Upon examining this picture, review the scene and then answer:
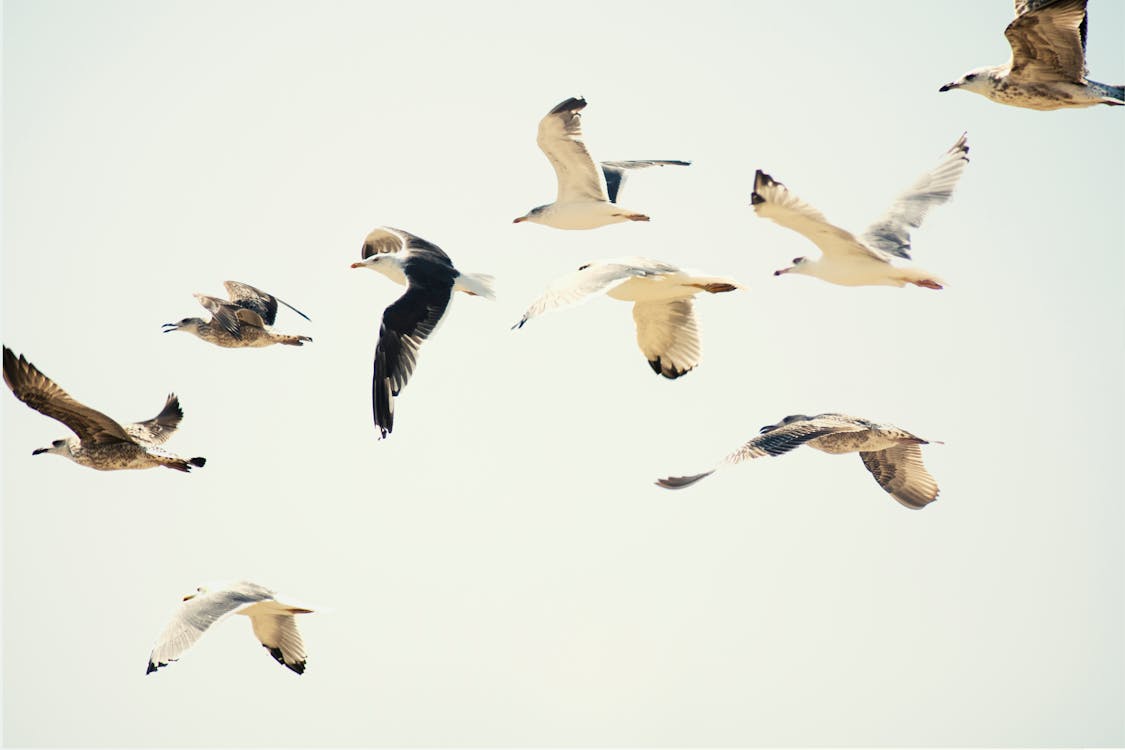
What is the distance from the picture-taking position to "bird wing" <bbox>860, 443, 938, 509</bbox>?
16688 millimetres

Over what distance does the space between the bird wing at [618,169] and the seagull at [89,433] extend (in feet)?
18.4

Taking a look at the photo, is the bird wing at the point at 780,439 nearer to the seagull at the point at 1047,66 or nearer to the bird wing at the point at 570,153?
the seagull at the point at 1047,66

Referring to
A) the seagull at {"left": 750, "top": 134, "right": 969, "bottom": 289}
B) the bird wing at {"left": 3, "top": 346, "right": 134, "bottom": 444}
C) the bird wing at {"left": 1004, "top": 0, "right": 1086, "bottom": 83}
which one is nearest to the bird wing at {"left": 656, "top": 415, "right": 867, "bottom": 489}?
the seagull at {"left": 750, "top": 134, "right": 969, "bottom": 289}

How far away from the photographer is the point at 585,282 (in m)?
14.0

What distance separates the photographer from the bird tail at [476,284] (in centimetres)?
1566

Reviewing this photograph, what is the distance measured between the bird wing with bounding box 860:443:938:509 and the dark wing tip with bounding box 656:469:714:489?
11.7 ft

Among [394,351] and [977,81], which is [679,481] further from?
[977,81]

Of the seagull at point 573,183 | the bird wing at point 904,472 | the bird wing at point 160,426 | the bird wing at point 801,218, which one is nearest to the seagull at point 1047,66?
the bird wing at point 801,218

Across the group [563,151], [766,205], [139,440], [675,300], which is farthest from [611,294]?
[139,440]

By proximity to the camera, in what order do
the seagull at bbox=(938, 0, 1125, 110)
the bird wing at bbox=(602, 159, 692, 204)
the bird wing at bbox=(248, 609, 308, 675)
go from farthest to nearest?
the bird wing at bbox=(602, 159, 692, 204) → the bird wing at bbox=(248, 609, 308, 675) → the seagull at bbox=(938, 0, 1125, 110)

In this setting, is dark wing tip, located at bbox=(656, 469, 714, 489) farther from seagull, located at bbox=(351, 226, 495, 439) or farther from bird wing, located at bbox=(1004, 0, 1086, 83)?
bird wing, located at bbox=(1004, 0, 1086, 83)

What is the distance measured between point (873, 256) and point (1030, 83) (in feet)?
6.64

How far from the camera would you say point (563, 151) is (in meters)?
17.9

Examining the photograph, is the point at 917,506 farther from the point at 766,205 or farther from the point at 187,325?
the point at 187,325
